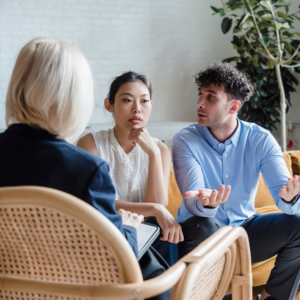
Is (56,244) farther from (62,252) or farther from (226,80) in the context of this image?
(226,80)

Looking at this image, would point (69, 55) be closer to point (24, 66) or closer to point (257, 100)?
point (24, 66)

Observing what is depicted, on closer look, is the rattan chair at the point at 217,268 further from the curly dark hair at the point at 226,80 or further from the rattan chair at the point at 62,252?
the curly dark hair at the point at 226,80

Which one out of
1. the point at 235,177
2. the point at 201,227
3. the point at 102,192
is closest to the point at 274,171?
the point at 235,177

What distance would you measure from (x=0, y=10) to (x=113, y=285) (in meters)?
4.00

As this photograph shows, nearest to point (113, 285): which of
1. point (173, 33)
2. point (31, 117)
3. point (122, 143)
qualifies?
point (31, 117)

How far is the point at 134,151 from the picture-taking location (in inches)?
65.2

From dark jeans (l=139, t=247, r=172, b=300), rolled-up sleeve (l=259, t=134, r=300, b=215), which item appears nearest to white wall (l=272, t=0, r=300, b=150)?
rolled-up sleeve (l=259, t=134, r=300, b=215)

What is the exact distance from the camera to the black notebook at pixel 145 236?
3.08ft

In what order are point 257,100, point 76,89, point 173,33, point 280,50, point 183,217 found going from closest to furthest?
point 76,89 < point 183,217 < point 280,50 < point 257,100 < point 173,33

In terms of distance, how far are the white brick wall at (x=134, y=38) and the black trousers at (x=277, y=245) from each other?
293cm

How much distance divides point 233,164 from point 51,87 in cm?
127

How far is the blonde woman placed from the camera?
2.38ft

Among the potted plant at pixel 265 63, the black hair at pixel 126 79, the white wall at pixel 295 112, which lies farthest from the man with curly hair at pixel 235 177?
the white wall at pixel 295 112

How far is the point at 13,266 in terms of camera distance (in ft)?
2.20
